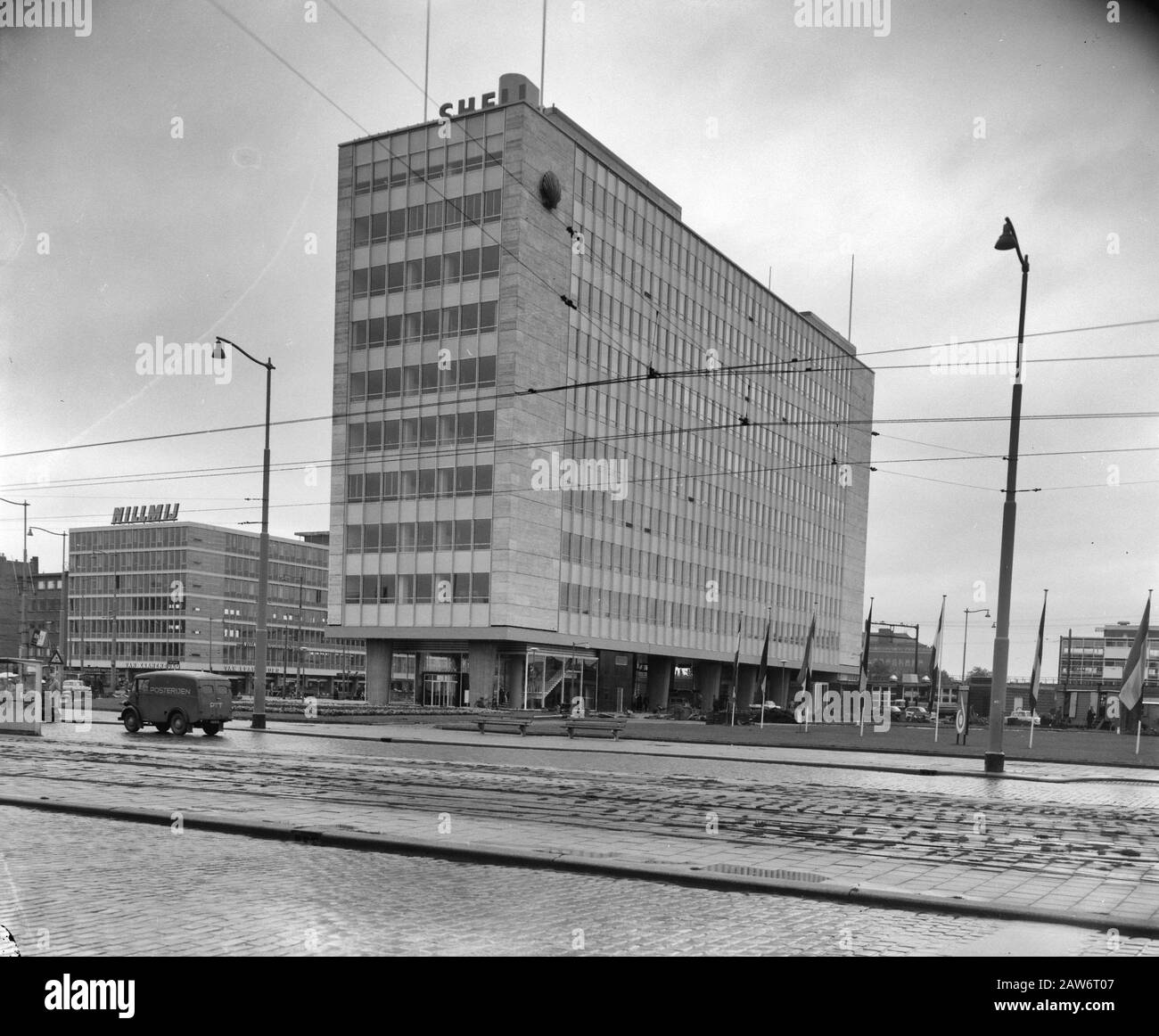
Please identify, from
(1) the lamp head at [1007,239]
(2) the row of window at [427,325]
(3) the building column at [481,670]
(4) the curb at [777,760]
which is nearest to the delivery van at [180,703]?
(4) the curb at [777,760]

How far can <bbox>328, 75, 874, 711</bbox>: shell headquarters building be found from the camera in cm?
6334

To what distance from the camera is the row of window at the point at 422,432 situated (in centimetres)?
6366

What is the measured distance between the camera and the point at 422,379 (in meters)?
65.6

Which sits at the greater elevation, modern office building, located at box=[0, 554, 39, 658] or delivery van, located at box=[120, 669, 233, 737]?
modern office building, located at box=[0, 554, 39, 658]

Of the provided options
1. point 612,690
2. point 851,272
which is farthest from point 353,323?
point 851,272

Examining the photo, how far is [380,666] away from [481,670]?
7.45m

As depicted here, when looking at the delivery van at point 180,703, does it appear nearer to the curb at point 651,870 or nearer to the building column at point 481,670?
the curb at point 651,870

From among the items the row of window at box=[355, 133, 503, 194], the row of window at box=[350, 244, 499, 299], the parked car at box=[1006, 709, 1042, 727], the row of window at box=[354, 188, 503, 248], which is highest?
the row of window at box=[355, 133, 503, 194]

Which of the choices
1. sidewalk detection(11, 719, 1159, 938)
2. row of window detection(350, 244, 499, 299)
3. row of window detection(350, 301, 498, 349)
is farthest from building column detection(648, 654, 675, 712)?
sidewalk detection(11, 719, 1159, 938)

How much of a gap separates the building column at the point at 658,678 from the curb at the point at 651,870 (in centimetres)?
6934

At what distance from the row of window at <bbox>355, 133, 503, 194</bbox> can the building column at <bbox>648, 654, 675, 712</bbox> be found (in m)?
36.4

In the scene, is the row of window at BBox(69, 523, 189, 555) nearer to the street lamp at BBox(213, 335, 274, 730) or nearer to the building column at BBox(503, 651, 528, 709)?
the building column at BBox(503, 651, 528, 709)

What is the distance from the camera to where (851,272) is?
105938 mm

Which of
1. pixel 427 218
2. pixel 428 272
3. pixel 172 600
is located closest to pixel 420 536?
pixel 428 272
